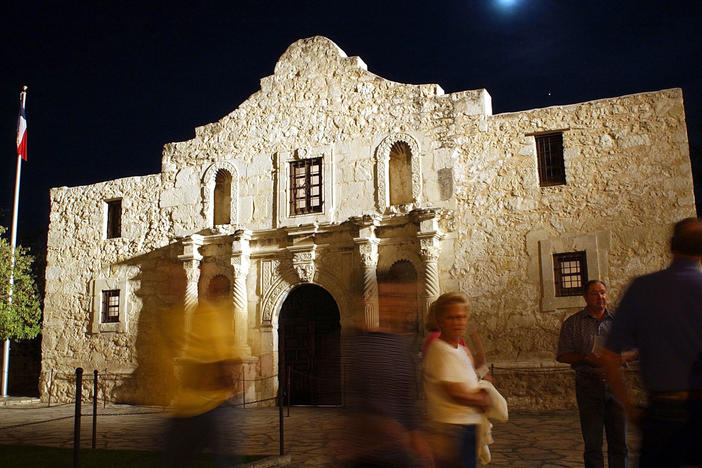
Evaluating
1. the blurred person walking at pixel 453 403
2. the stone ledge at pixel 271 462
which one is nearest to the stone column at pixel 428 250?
the stone ledge at pixel 271 462

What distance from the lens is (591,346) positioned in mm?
5371

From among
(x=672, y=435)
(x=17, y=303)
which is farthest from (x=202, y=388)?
(x=17, y=303)

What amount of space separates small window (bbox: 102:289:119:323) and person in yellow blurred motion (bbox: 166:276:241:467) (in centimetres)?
A: 1207

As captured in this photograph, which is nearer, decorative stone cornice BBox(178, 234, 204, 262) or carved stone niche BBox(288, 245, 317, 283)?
carved stone niche BBox(288, 245, 317, 283)

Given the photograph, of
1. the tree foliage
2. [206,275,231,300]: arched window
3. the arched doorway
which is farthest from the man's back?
the tree foliage

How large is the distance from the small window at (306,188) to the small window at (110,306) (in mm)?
5423

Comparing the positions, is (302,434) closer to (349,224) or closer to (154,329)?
(349,224)

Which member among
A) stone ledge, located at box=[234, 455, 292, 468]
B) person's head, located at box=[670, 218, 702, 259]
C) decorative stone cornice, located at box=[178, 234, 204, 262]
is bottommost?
stone ledge, located at box=[234, 455, 292, 468]

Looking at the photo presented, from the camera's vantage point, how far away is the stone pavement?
730 cm

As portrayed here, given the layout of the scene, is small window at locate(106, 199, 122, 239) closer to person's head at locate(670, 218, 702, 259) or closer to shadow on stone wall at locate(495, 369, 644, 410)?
shadow on stone wall at locate(495, 369, 644, 410)

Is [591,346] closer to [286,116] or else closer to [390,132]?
[390,132]

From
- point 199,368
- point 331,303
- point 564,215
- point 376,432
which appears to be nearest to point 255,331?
point 331,303

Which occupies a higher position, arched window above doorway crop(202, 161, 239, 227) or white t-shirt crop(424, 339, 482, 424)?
arched window above doorway crop(202, 161, 239, 227)

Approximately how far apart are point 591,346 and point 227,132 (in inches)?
461
